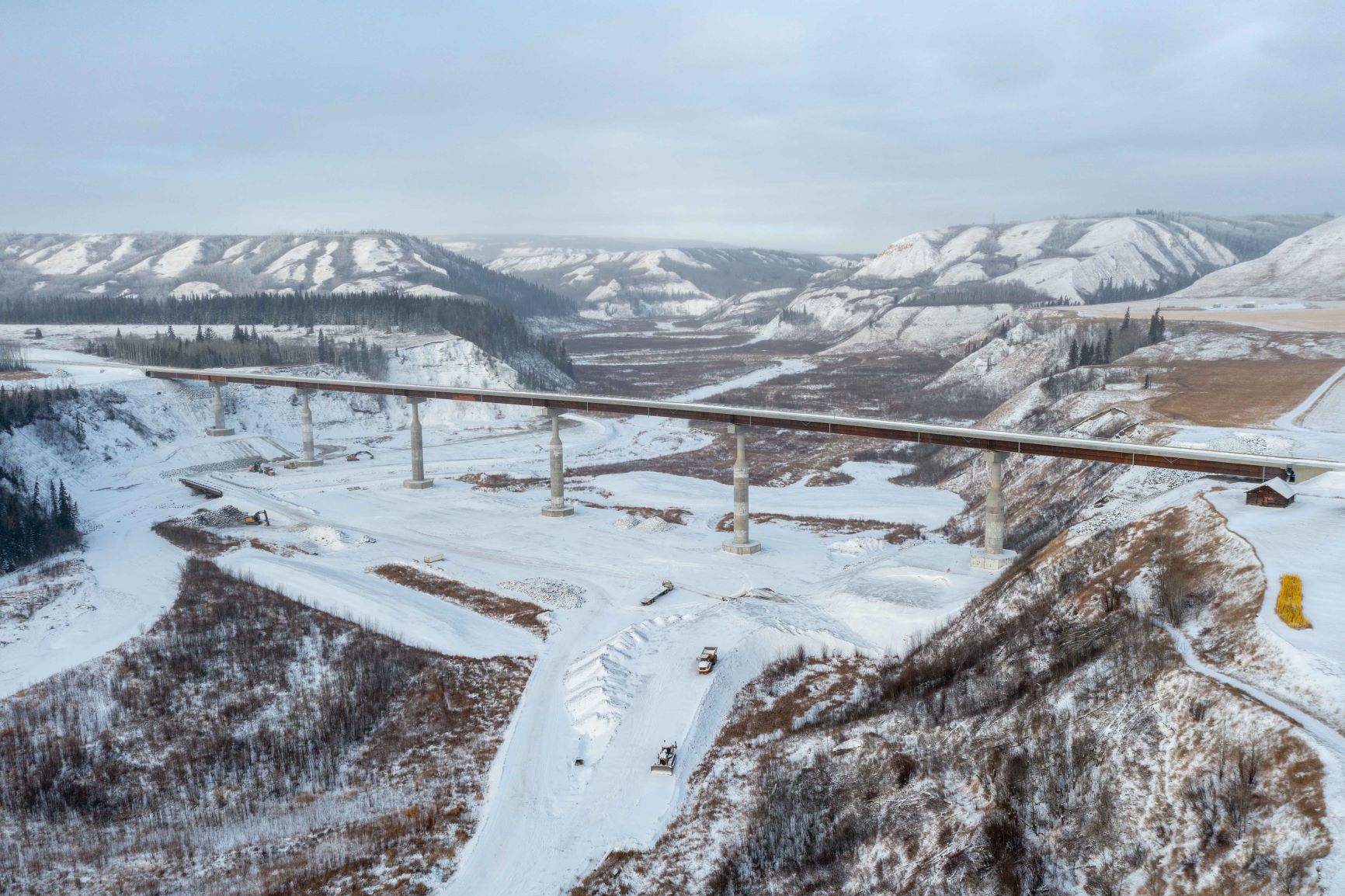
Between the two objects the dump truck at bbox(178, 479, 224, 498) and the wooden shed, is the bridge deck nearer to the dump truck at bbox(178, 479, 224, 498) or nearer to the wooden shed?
the wooden shed

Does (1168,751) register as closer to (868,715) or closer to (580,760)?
(868,715)

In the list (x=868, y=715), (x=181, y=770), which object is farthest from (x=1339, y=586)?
(x=181, y=770)

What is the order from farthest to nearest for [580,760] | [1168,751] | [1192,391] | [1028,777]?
[1192,391] → [580,760] → [1028,777] → [1168,751]

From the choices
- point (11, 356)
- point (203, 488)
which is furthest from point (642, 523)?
point (11, 356)

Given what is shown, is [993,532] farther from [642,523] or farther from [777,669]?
[642,523]

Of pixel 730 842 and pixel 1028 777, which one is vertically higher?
pixel 1028 777

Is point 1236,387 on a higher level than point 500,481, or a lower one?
higher
